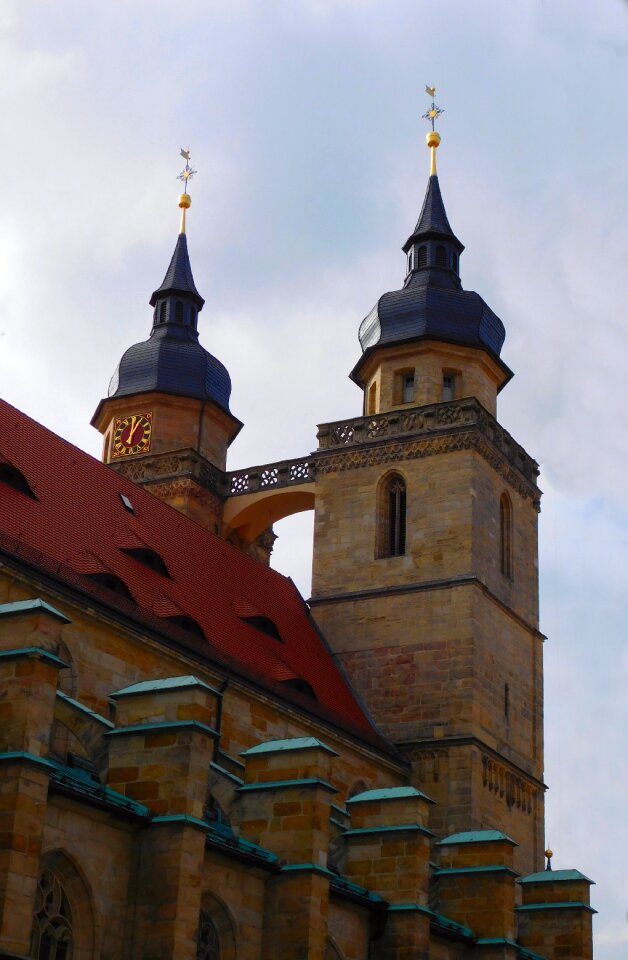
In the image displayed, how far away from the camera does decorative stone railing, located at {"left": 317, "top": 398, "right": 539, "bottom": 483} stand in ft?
125

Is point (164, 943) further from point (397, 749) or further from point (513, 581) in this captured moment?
point (513, 581)

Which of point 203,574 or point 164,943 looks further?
point 203,574

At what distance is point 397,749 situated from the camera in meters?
35.2

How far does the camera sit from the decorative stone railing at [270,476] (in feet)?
131

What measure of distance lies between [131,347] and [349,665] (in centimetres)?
1176

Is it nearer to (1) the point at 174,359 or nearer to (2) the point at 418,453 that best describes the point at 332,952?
(2) the point at 418,453

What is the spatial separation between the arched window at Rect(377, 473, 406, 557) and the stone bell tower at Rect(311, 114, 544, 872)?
0.04 metres

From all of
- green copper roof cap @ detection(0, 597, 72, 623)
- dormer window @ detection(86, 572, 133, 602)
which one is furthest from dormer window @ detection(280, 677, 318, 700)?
green copper roof cap @ detection(0, 597, 72, 623)

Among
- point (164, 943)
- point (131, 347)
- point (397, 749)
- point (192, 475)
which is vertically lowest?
point (164, 943)

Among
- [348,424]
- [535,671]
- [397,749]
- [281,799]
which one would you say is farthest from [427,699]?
[281,799]

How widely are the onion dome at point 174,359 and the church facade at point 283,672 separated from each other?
89 millimetres

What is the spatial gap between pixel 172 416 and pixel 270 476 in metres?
3.60

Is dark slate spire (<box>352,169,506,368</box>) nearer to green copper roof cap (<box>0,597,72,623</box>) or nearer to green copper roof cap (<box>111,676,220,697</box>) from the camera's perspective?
green copper roof cap (<box>111,676,220,697</box>)

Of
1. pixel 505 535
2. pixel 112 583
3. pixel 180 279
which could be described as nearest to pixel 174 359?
pixel 180 279
